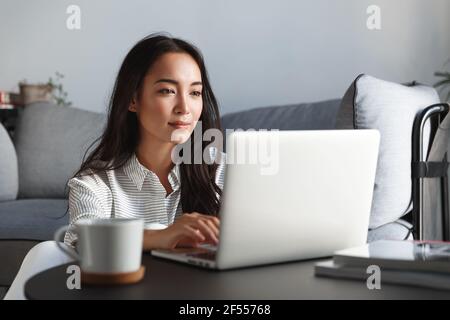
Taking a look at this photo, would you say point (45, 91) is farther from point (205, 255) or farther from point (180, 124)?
point (205, 255)

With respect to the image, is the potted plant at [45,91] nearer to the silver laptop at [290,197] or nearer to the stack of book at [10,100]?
the stack of book at [10,100]

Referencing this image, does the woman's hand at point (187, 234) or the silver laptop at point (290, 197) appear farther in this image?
the woman's hand at point (187, 234)

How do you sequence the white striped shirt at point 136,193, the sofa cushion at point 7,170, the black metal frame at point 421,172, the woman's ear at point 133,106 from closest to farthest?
the white striped shirt at point 136,193
the woman's ear at point 133,106
the black metal frame at point 421,172
the sofa cushion at point 7,170

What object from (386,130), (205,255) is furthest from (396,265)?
(386,130)

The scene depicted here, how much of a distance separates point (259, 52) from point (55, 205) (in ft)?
3.87

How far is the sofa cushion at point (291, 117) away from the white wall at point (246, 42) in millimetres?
472

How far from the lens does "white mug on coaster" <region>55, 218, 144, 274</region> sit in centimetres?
91

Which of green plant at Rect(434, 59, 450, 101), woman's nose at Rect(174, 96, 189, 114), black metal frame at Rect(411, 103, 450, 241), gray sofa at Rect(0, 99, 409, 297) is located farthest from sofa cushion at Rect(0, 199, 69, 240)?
green plant at Rect(434, 59, 450, 101)

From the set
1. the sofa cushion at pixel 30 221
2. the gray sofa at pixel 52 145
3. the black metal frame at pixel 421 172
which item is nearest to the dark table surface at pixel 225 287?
the black metal frame at pixel 421 172

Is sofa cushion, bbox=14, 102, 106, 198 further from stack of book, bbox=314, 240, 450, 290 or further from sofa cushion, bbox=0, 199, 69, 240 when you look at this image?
stack of book, bbox=314, 240, 450, 290

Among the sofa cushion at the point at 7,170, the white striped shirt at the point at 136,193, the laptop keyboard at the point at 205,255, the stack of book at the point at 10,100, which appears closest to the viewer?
the laptop keyboard at the point at 205,255

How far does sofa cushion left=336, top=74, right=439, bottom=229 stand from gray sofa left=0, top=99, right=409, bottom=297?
1.29ft

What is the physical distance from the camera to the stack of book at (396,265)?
0.95m
